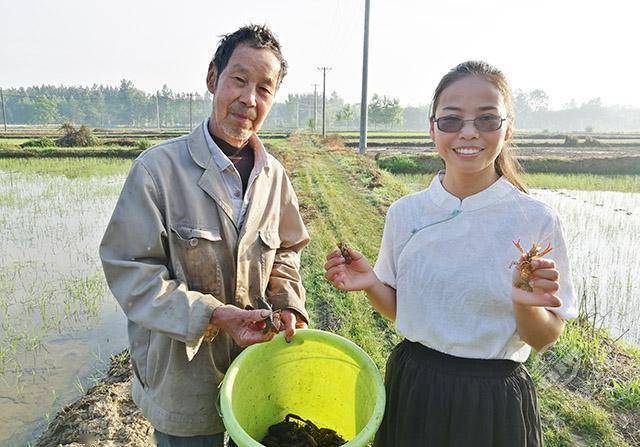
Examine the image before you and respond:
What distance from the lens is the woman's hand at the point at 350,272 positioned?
1.63m

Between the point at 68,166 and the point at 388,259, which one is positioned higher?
the point at 388,259

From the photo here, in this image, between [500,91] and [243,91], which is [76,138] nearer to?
[243,91]

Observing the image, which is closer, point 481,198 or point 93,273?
point 481,198

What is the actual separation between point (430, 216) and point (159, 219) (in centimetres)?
91

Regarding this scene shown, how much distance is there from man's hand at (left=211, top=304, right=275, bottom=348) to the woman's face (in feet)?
2.65

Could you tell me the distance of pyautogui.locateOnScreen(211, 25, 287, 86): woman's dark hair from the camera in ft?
5.32

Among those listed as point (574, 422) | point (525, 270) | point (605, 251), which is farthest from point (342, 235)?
point (525, 270)

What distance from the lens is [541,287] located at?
118 centimetres

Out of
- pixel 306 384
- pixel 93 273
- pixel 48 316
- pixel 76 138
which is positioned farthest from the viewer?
pixel 76 138

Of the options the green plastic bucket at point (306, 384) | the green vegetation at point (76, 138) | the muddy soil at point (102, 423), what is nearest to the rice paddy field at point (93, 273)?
the muddy soil at point (102, 423)

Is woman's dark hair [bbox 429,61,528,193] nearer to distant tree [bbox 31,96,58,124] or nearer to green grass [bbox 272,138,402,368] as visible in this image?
green grass [bbox 272,138,402,368]

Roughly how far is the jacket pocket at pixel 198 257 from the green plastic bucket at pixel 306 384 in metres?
0.27

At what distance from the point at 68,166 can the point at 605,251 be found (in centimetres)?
1684

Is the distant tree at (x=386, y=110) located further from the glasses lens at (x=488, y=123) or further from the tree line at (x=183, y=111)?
the glasses lens at (x=488, y=123)
